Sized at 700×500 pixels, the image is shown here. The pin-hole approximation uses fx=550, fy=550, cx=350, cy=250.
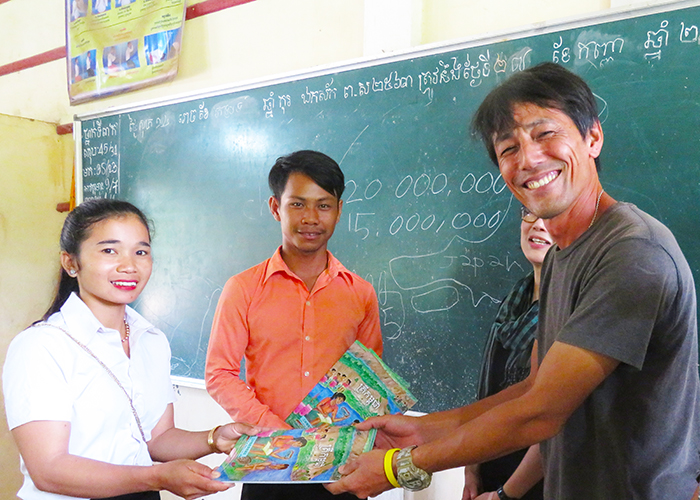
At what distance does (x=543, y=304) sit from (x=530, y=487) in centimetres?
69

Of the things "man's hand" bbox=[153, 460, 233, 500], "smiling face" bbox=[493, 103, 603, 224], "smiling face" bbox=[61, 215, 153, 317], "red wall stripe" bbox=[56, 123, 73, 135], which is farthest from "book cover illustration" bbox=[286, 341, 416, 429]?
"red wall stripe" bbox=[56, 123, 73, 135]

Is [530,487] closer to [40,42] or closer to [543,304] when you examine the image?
[543,304]

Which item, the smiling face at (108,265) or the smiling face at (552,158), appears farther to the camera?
the smiling face at (108,265)

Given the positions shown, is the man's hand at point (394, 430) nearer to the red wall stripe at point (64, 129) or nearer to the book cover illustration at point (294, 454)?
the book cover illustration at point (294, 454)

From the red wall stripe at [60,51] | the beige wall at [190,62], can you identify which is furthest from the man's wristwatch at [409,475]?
the red wall stripe at [60,51]

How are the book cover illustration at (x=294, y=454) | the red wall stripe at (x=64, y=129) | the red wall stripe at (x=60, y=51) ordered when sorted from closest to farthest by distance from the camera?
the book cover illustration at (x=294, y=454)
the red wall stripe at (x=60, y=51)
the red wall stripe at (x=64, y=129)

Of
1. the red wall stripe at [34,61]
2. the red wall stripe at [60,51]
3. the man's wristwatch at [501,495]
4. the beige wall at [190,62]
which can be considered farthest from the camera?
the red wall stripe at [34,61]

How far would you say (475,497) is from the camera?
1.95m

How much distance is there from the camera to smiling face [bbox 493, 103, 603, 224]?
50.8 inches

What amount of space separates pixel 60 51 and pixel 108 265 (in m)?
3.08

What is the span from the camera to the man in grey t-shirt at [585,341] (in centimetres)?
106

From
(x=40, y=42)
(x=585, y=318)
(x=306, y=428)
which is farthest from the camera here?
(x=40, y=42)

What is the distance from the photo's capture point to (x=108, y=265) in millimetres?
1569

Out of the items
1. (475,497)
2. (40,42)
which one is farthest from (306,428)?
(40,42)
